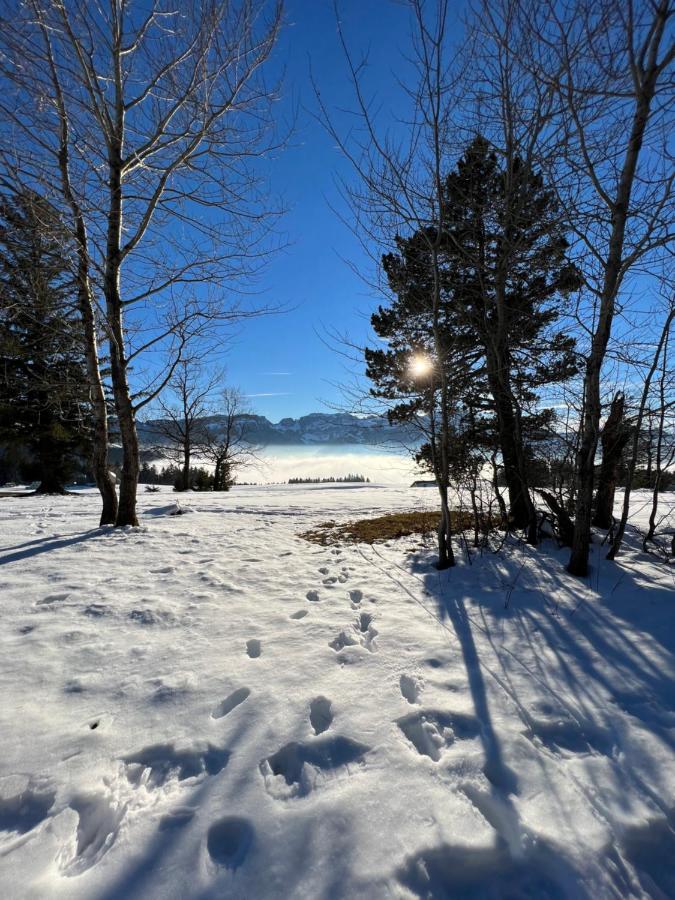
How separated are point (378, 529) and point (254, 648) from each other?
4.63 m

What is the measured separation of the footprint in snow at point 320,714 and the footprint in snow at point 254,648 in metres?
0.64

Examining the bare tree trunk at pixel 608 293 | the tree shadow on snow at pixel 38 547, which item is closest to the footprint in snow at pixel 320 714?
the bare tree trunk at pixel 608 293

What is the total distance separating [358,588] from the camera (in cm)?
Answer: 379

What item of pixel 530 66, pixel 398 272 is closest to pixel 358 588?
pixel 398 272

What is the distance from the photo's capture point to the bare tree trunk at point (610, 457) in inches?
183

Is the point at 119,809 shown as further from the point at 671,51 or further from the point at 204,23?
the point at 204,23

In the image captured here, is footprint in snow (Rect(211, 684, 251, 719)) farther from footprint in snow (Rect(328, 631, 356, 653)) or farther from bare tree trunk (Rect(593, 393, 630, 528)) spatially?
bare tree trunk (Rect(593, 393, 630, 528))

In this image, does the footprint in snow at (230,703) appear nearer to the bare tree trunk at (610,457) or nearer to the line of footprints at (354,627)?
the line of footprints at (354,627)

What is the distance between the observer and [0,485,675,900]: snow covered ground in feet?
3.76

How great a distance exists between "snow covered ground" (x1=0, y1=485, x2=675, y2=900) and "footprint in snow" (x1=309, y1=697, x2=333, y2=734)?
0.01 m

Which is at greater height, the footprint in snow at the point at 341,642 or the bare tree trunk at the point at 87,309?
the bare tree trunk at the point at 87,309

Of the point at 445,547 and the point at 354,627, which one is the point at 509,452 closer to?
the point at 445,547

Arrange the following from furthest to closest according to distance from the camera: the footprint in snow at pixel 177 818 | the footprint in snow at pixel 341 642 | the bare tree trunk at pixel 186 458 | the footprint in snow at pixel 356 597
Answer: the bare tree trunk at pixel 186 458
the footprint in snow at pixel 356 597
the footprint in snow at pixel 341 642
the footprint in snow at pixel 177 818

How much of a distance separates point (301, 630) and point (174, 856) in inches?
65.8
